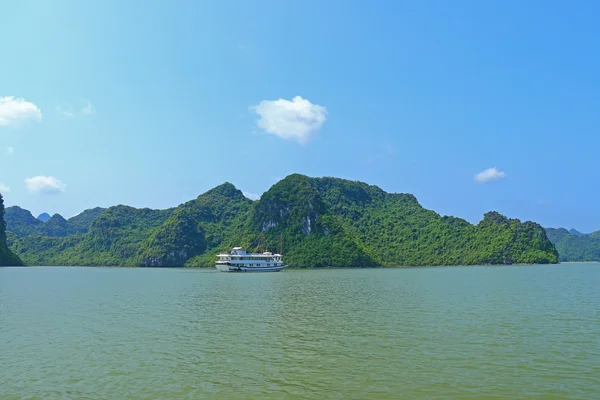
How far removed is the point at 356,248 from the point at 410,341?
143 meters

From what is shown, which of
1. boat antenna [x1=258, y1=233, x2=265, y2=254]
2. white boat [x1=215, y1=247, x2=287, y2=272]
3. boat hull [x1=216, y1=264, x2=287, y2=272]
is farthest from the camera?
boat antenna [x1=258, y1=233, x2=265, y2=254]

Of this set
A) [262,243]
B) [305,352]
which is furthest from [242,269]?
[305,352]

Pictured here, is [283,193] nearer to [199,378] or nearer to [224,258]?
[224,258]

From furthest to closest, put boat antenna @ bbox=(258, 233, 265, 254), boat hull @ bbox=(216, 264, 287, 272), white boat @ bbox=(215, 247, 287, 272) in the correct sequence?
boat antenna @ bbox=(258, 233, 265, 254) < white boat @ bbox=(215, 247, 287, 272) < boat hull @ bbox=(216, 264, 287, 272)

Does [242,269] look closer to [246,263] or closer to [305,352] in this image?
[246,263]

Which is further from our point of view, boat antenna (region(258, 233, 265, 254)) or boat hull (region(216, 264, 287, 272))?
boat antenna (region(258, 233, 265, 254))

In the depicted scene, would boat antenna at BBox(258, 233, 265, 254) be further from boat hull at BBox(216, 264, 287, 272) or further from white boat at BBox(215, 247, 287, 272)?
boat hull at BBox(216, 264, 287, 272)

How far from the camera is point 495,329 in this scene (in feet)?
85.0

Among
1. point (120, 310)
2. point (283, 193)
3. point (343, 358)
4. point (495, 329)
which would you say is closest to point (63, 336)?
point (120, 310)

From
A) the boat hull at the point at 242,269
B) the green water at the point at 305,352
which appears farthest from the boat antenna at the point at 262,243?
the green water at the point at 305,352

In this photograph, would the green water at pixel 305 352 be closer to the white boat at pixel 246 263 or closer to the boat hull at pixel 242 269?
the boat hull at pixel 242 269

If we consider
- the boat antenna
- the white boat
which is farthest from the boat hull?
the boat antenna

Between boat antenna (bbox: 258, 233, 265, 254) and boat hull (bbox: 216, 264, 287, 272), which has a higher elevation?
boat antenna (bbox: 258, 233, 265, 254)

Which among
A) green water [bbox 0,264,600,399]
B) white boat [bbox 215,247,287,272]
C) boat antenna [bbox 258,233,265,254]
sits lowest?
green water [bbox 0,264,600,399]
